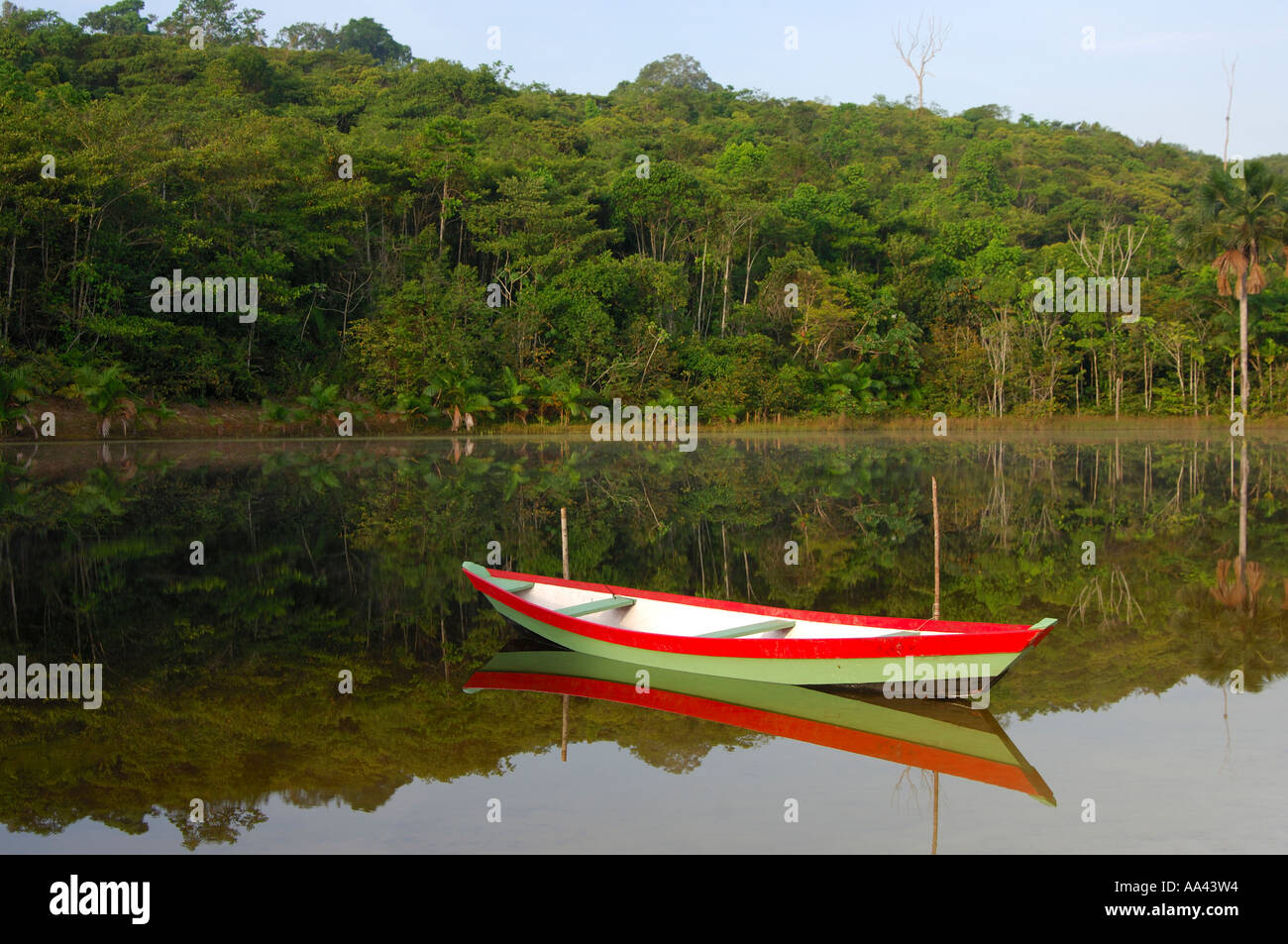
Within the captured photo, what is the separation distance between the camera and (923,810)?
613cm

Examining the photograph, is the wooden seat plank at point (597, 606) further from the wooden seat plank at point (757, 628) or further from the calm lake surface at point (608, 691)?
the wooden seat plank at point (757, 628)

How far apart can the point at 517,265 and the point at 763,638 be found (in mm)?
31029

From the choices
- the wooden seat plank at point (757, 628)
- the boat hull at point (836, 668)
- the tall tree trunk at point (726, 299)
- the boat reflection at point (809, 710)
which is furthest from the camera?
the tall tree trunk at point (726, 299)

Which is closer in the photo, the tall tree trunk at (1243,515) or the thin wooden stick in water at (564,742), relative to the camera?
the thin wooden stick in water at (564,742)

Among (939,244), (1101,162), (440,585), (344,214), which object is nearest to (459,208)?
(344,214)

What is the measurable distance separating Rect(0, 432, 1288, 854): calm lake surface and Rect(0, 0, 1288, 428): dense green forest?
14966 millimetres

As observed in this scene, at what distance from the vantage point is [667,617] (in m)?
9.51

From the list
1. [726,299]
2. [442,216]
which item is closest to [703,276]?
[726,299]

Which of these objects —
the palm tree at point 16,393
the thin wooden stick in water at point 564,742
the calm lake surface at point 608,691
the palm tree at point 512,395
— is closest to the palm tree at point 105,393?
the palm tree at point 16,393

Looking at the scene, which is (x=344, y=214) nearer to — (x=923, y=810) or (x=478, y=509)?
(x=478, y=509)

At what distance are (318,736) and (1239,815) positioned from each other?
18.1ft

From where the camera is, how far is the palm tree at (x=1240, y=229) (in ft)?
115

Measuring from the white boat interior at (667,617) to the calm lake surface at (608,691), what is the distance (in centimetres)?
46
